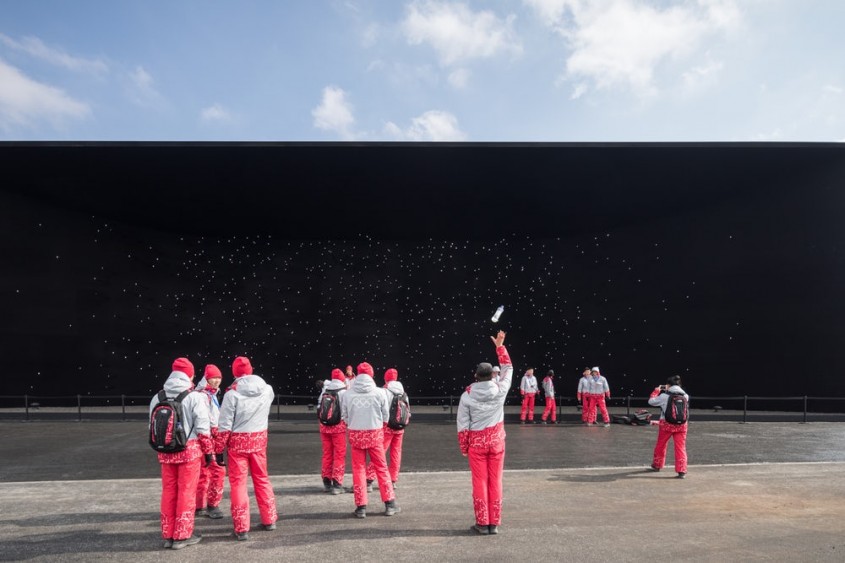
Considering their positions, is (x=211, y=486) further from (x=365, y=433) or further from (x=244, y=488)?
(x=365, y=433)

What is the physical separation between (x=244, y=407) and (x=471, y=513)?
2.90m

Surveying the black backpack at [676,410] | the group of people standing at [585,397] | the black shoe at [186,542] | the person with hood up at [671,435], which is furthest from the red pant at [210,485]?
A: the group of people standing at [585,397]

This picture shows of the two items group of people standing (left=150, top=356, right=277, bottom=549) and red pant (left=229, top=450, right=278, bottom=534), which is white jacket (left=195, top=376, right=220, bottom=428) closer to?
group of people standing (left=150, top=356, right=277, bottom=549)

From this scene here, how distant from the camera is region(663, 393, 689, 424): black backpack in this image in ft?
28.9

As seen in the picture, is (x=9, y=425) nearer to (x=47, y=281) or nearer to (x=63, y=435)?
(x=63, y=435)

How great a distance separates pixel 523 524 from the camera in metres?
6.24

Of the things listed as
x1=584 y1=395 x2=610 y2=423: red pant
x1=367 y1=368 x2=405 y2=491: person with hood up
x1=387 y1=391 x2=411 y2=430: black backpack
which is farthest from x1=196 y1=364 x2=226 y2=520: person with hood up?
x1=584 y1=395 x2=610 y2=423: red pant

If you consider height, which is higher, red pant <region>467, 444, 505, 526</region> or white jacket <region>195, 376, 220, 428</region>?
white jacket <region>195, 376, 220, 428</region>

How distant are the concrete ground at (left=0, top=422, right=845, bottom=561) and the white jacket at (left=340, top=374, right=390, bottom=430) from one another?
1.04 meters

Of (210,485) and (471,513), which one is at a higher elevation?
(210,485)

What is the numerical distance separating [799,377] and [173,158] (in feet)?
70.1

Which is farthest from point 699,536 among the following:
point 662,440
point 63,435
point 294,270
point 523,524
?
point 294,270

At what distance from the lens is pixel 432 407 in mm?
19625

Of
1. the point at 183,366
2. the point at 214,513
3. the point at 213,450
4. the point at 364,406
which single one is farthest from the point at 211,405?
the point at 364,406
